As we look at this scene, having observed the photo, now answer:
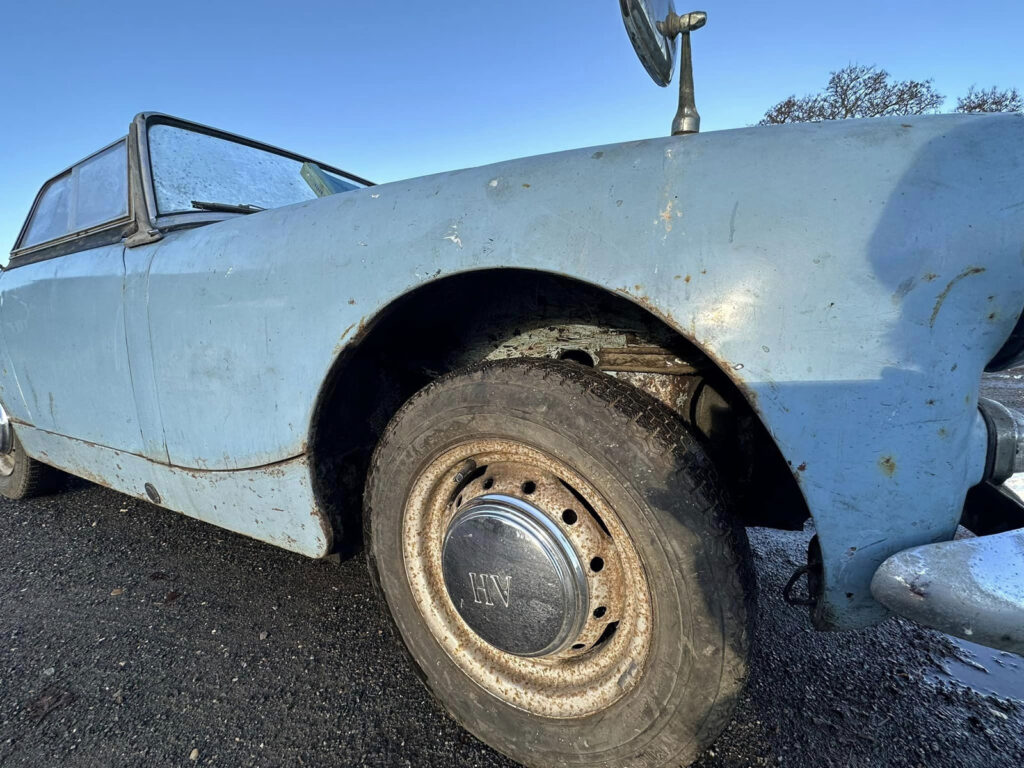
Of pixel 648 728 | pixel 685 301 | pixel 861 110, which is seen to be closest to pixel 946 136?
pixel 685 301

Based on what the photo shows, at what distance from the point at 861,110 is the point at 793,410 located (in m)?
21.8

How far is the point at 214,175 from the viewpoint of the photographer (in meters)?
2.24

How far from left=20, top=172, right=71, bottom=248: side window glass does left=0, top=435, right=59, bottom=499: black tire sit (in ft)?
3.73

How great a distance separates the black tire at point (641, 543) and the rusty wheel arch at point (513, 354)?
8.8 inches

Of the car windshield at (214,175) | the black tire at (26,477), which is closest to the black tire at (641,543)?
the car windshield at (214,175)

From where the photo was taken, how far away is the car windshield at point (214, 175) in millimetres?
2096

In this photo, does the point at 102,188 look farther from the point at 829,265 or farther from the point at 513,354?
the point at 829,265

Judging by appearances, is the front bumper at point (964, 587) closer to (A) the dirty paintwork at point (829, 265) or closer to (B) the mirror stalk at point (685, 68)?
(A) the dirty paintwork at point (829, 265)

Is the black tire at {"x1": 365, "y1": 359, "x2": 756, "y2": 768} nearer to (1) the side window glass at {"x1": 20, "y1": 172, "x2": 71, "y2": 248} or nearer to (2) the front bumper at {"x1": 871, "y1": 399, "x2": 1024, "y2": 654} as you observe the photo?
(2) the front bumper at {"x1": 871, "y1": 399, "x2": 1024, "y2": 654}

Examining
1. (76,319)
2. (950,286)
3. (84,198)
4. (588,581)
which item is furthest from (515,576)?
(84,198)

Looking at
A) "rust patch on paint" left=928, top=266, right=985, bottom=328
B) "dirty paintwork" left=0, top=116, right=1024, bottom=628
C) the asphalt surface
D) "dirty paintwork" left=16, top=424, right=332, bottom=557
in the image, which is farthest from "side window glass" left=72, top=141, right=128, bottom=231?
"rust patch on paint" left=928, top=266, right=985, bottom=328

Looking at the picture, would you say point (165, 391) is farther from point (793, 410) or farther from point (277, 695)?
point (793, 410)

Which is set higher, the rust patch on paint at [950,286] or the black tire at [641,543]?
the rust patch on paint at [950,286]

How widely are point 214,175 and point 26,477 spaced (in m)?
2.18
